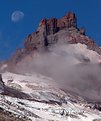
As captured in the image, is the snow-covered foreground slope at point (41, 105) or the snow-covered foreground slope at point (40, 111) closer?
the snow-covered foreground slope at point (40, 111)

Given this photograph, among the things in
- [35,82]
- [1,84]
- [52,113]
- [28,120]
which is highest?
[35,82]

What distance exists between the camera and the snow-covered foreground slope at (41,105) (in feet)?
285

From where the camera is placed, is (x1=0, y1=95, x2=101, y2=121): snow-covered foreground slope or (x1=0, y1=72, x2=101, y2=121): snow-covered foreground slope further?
(x1=0, y1=72, x2=101, y2=121): snow-covered foreground slope

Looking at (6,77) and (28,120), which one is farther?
(6,77)

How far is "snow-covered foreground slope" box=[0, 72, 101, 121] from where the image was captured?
8675 centimetres

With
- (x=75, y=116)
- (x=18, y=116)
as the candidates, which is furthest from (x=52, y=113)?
(x=18, y=116)

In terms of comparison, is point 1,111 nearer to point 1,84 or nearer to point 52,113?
point 52,113

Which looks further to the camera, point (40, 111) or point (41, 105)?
point (41, 105)

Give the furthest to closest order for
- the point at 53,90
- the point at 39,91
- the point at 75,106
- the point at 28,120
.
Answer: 1. the point at 53,90
2. the point at 39,91
3. the point at 75,106
4. the point at 28,120

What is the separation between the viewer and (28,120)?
246 ft

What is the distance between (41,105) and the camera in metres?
107

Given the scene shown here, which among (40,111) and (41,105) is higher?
(41,105)

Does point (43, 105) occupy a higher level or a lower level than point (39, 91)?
lower

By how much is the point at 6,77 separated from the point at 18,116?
278ft
